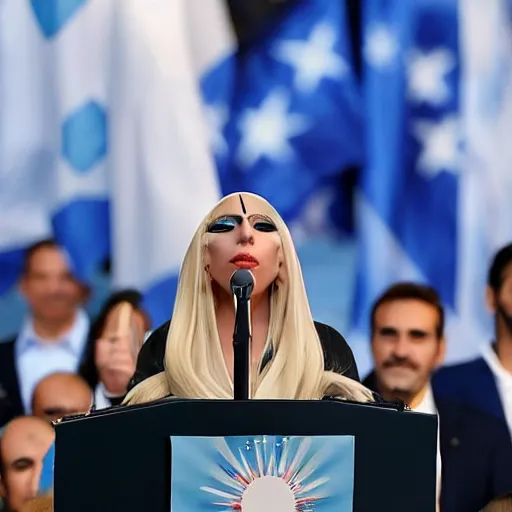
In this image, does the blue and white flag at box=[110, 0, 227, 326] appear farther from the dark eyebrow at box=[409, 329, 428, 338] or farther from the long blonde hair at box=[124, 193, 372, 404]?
the long blonde hair at box=[124, 193, 372, 404]

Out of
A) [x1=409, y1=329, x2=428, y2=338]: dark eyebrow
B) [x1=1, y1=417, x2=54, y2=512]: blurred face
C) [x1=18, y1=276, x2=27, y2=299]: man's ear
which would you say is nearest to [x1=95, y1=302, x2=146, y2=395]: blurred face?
[x1=1, y1=417, x2=54, y2=512]: blurred face

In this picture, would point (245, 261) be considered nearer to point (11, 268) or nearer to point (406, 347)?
point (406, 347)

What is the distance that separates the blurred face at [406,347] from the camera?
4.10 metres

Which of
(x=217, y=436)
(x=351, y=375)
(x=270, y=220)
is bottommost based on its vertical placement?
(x=217, y=436)

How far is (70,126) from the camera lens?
4508 mm

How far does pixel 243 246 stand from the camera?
2.05 m

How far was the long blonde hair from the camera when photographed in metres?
1.96

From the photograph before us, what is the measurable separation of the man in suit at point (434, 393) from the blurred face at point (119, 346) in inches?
35.7

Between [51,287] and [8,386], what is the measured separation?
18.0 inches

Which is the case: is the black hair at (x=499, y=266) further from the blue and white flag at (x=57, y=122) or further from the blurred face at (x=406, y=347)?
the blue and white flag at (x=57, y=122)

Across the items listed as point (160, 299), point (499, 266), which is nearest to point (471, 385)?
point (499, 266)

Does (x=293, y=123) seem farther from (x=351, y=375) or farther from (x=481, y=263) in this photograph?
(x=351, y=375)

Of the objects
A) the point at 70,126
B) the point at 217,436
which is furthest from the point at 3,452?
the point at 217,436

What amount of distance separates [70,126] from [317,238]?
115 cm
